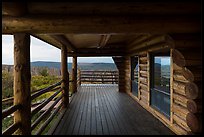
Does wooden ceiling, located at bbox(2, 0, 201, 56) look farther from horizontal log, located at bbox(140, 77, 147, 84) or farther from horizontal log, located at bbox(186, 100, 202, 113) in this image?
horizontal log, located at bbox(140, 77, 147, 84)

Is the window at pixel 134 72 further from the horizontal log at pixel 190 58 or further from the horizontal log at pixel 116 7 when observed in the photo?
the horizontal log at pixel 116 7

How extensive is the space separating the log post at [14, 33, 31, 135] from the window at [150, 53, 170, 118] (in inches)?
145

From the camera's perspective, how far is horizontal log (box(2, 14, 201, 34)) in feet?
10.7

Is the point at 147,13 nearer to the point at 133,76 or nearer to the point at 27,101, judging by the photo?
the point at 27,101

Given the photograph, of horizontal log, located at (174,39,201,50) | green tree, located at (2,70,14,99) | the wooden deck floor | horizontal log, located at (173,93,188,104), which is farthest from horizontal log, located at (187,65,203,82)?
green tree, located at (2,70,14,99)

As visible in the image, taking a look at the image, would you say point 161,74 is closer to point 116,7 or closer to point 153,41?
point 153,41

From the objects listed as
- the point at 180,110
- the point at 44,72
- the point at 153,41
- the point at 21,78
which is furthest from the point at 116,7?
the point at 44,72

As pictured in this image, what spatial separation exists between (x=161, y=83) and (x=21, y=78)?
4.35 metres

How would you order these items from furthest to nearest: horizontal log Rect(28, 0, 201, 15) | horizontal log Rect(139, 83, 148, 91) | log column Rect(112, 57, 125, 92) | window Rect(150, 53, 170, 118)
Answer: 1. log column Rect(112, 57, 125, 92)
2. horizontal log Rect(139, 83, 148, 91)
3. window Rect(150, 53, 170, 118)
4. horizontal log Rect(28, 0, 201, 15)

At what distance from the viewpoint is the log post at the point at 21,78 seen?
11.4 feet

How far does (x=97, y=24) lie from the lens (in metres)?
3.37

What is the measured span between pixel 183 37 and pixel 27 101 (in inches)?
123

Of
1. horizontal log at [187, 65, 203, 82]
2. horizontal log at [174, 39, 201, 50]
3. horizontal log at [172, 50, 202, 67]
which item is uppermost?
horizontal log at [174, 39, 201, 50]

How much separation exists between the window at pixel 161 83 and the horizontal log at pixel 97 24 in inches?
94.4
